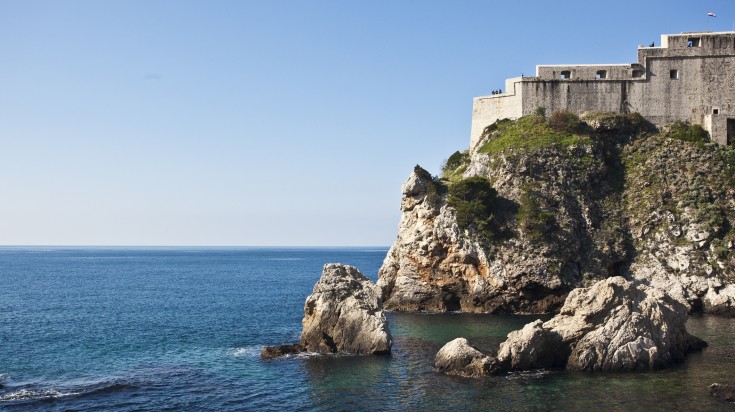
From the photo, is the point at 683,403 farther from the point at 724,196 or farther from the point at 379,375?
the point at 724,196

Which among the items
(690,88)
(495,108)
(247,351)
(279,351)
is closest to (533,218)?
(495,108)

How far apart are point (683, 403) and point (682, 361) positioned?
7.86 meters

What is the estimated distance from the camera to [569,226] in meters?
55.8

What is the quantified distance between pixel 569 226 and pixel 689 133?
16.3 m

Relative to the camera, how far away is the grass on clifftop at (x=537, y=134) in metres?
60.9

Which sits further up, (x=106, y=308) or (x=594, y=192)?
(x=594, y=192)

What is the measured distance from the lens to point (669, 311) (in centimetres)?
3541

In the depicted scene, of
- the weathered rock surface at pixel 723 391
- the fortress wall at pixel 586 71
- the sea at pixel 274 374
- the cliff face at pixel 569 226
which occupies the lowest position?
the sea at pixel 274 374

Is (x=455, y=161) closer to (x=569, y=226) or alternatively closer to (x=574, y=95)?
(x=574, y=95)

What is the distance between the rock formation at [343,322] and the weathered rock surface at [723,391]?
16.5 m

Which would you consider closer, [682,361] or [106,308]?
[682,361]

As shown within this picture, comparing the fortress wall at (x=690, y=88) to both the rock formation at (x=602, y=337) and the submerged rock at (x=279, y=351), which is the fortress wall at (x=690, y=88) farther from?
the submerged rock at (x=279, y=351)

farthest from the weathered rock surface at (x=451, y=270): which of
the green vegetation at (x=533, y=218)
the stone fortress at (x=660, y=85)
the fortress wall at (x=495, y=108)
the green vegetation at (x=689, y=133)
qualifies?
the green vegetation at (x=689, y=133)

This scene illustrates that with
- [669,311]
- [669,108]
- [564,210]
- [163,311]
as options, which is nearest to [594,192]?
[564,210]
